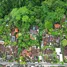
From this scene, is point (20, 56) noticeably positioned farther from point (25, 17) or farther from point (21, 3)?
point (21, 3)

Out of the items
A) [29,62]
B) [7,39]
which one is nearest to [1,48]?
[7,39]

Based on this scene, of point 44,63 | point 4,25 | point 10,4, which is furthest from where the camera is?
point 10,4

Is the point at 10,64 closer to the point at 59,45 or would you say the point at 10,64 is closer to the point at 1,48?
the point at 1,48

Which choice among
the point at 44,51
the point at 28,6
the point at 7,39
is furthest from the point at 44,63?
the point at 28,6

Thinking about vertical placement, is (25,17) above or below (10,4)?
below

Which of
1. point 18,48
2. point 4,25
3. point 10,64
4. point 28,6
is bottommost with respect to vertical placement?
point 10,64

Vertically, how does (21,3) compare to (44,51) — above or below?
above

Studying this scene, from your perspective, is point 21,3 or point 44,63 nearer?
point 44,63

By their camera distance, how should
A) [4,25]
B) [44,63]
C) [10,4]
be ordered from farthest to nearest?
[10,4] < [4,25] < [44,63]

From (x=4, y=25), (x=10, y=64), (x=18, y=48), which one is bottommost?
(x=10, y=64)
